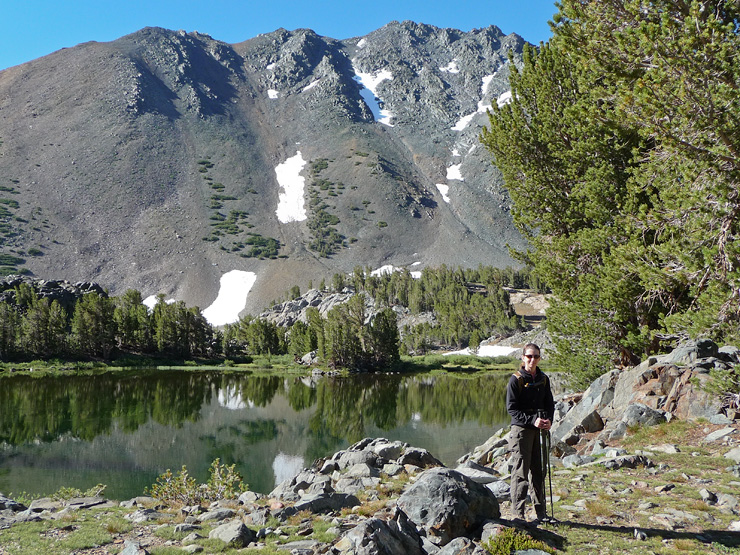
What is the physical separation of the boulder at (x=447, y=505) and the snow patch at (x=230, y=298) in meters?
145

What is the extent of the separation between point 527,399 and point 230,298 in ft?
525

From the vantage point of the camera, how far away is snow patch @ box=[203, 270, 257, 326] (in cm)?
15150

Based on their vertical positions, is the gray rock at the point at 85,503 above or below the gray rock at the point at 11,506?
below

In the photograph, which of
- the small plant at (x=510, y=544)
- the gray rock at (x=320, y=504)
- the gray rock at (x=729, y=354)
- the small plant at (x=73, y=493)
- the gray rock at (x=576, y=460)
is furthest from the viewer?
the small plant at (x=73, y=493)

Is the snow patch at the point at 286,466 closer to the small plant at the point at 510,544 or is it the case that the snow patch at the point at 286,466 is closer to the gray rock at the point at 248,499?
the gray rock at the point at 248,499

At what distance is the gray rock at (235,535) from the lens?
9133mm

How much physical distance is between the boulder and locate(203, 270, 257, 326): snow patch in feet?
476

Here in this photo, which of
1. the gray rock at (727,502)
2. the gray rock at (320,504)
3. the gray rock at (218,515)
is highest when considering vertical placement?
the gray rock at (727,502)

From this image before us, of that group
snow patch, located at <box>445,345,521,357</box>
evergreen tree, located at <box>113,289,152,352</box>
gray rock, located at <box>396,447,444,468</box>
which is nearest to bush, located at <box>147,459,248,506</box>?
gray rock, located at <box>396,447,444,468</box>

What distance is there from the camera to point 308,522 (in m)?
10.1

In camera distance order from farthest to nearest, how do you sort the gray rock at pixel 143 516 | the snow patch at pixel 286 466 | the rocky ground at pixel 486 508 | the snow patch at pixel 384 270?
the snow patch at pixel 384 270 < the snow patch at pixel 286 466 < the gray rock at pixel 143 516 < the rocky ground at pixel 486 508

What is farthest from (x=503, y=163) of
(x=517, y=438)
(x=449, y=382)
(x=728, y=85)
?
(x=449, y=382)

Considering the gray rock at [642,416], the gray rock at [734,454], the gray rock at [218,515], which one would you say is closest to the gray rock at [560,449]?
the gray rock at [642,416]

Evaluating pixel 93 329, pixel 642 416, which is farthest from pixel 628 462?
pixel 93 329
